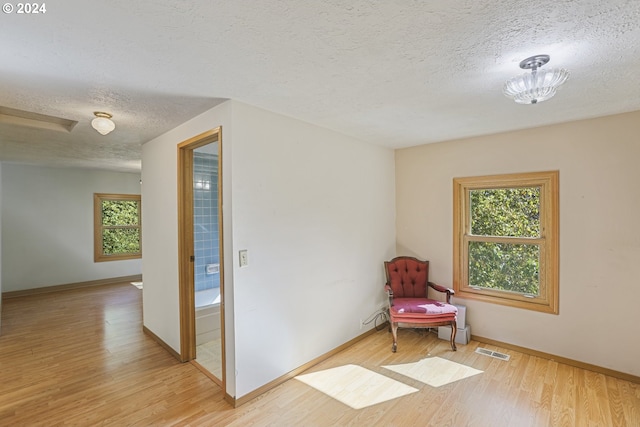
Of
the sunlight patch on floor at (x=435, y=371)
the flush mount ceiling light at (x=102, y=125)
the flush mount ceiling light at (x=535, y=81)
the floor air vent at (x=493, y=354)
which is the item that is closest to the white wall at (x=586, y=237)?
the floor air vent at (x=493, y=354)

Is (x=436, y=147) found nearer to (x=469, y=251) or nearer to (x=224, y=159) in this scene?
(x=469, y=251)

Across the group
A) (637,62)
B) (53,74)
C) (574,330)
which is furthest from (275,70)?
(574,330)

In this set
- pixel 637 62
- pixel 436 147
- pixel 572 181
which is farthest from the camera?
pixel 436 147

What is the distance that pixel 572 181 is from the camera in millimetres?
2861

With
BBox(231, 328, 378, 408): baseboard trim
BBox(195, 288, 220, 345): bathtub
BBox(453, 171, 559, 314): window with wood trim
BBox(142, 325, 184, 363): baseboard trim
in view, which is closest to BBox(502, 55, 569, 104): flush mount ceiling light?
BBox(453, 171, 559, 314): window with wood trim

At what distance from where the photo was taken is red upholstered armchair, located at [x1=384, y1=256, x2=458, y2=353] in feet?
10.4

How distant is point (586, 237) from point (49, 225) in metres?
8.21

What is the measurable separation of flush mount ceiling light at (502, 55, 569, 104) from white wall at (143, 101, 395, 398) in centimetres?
170

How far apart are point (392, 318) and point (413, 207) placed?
4.84 ft

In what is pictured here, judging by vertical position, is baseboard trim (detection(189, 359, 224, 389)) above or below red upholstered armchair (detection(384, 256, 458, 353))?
below

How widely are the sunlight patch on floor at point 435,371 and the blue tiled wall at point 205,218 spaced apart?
2.43 meters

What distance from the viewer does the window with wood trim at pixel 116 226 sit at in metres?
6.23

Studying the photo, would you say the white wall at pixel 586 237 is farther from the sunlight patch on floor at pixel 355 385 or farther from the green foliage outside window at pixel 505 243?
the sunlight patch on floor at pixel 355 385

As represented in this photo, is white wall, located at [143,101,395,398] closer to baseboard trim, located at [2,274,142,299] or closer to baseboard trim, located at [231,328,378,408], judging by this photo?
baseboard trim, located at [231,328,378,408]
